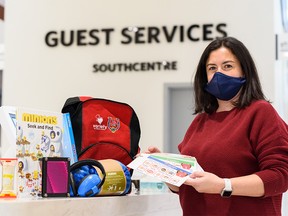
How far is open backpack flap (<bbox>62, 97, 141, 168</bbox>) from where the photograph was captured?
2393 millimetres

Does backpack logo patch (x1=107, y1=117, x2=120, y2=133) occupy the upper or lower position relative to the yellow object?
upper

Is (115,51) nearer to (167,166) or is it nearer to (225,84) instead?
(225,84)

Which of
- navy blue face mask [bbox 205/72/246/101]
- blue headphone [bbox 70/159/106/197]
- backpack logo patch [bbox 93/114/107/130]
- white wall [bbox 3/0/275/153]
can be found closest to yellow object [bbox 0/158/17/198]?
blue headphone [bbox 70/159/106/197]

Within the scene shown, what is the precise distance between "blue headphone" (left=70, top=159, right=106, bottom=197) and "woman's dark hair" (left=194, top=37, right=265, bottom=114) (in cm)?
53

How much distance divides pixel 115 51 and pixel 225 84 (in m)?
4.40

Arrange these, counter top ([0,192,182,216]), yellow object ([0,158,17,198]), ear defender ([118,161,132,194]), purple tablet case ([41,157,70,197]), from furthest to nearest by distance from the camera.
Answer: ear defender ([118,161,132,194]) → purple tablet case ([41,157,70,197]) → yellow object ([0,158,17,198]) → counter top ([0,192,182,216])

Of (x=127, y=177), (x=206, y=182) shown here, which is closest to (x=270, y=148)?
(x=206, y=182)

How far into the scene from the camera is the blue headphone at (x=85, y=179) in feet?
6.76

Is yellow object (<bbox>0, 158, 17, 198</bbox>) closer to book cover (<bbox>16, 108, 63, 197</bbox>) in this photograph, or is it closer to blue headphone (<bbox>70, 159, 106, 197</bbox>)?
book cover (<bbox>16, 108, 63, 197</bbox>)

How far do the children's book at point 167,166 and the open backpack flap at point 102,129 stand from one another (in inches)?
12.1

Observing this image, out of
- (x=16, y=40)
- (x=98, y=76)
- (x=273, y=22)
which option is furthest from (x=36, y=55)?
(x=273, y=22)

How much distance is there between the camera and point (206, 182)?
6.40 feet

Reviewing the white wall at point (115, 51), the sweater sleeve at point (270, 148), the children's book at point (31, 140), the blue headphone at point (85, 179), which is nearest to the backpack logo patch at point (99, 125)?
the children's book at point (31, 140)

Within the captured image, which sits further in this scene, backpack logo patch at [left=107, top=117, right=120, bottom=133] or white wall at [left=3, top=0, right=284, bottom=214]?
white wall at [left=3, top=0, right=284, bottom=214]
